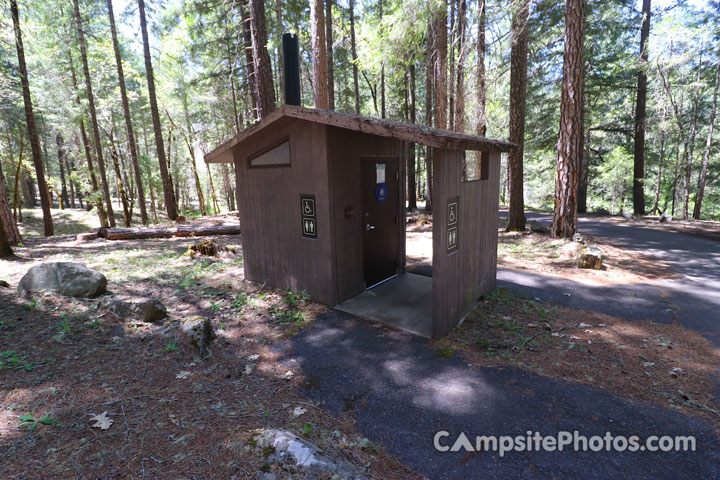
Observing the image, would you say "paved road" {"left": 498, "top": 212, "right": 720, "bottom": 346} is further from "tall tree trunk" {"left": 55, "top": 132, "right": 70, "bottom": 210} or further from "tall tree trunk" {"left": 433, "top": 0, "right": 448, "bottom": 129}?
"tall tree trunk" {"left": 55, "top": 132, "right": 70, "bottom": 210}

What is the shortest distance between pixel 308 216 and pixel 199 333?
92.9 inches

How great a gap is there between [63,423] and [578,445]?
406cm

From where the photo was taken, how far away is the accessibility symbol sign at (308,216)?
5.39 meters

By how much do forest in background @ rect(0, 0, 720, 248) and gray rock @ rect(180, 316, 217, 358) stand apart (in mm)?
7287

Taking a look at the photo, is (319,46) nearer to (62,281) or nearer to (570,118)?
(570,118)

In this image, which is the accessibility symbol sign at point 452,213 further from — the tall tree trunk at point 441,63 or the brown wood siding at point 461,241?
the tall tree trunk at point 441,63

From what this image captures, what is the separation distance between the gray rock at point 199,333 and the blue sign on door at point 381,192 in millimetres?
3447

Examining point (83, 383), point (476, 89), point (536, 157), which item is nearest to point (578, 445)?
point (83, 383)

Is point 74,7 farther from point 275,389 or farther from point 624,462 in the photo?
point 624,462

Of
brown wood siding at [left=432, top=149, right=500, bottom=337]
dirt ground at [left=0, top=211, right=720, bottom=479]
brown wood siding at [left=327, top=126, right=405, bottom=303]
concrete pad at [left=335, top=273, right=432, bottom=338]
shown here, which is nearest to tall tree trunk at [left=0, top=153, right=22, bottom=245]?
dirt ground at [left=0, top=211, right=720, bottom=479]

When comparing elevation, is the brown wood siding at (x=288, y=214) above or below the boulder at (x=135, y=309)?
above

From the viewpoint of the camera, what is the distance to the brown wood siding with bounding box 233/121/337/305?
206 inches

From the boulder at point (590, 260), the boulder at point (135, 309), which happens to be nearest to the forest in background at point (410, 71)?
the boulder at point (590, 260)

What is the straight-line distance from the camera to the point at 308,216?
5.48 metres
